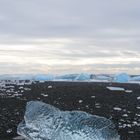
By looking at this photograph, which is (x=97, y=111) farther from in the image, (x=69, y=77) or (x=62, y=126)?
(x=69, y=77)

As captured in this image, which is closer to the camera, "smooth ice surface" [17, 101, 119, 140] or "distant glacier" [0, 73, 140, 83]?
"smooth ice surface" [17, 101, 119, 140]

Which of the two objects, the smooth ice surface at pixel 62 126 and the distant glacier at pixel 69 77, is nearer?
the smooth ice surface at pixel 62 126

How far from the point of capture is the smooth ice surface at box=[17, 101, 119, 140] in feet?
40.9

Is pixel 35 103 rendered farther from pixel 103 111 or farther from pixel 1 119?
pixel 103 111

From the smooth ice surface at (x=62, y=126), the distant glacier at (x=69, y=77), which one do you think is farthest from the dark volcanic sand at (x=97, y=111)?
the distant glacier at (x=69, y=77)

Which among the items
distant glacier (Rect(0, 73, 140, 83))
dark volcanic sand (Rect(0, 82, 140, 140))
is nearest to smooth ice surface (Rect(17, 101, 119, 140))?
dark volcanic sand (Rect(0, 82, 140, 140))

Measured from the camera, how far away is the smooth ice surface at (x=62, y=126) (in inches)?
491

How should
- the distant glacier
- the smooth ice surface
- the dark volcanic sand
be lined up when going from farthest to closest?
the distant glacier < the dark volcanic sand < the smooth ice surface

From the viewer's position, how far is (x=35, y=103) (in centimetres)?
1351

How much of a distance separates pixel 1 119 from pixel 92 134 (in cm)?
774

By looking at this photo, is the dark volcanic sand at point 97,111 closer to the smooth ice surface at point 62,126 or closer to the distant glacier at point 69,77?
the smooth ice surface at point 62,126

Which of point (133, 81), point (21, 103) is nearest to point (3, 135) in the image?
point (21, 103)

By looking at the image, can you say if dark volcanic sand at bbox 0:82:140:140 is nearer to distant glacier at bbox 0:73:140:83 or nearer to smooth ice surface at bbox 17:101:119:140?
smooth ice surface at bbox 17:101:119:140

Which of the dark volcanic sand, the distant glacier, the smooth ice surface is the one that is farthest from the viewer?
the distant glacier
